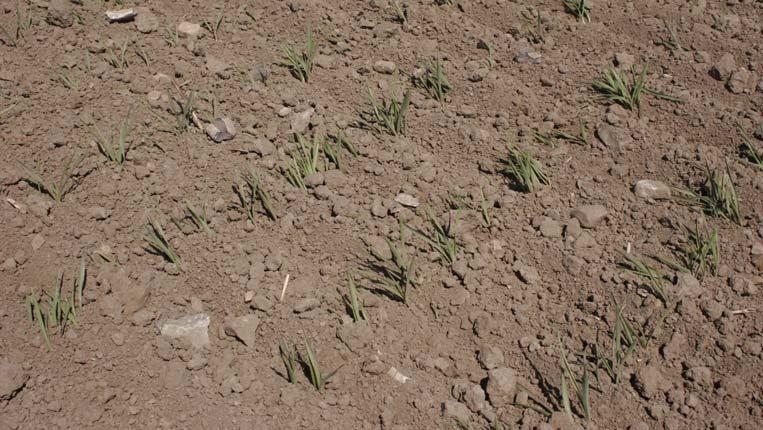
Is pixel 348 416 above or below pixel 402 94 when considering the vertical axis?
below

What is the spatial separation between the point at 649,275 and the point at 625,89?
817 mm

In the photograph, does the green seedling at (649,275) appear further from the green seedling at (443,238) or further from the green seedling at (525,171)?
the green seedling at (443,238)

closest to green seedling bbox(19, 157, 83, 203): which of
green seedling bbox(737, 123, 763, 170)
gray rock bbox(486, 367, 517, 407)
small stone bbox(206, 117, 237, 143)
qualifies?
small stone bbox(206, 117, 237, 143)

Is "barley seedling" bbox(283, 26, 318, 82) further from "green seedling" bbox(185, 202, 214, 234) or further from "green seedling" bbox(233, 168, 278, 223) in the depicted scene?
"green seedling" bbox(185, 202, 214, 234)

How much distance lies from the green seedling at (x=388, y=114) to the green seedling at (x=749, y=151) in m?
1.19

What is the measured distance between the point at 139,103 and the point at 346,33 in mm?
887

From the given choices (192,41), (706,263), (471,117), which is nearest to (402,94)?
(471,117)

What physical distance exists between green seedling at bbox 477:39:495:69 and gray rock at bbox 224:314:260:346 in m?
1.41

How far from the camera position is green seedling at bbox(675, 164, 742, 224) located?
2287mm

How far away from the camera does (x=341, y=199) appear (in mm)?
2385

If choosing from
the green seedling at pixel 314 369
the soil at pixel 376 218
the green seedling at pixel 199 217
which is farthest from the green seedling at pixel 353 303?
the green seedling at pixel 199 217

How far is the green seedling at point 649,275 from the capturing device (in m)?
2.10

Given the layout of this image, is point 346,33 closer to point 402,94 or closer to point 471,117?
point 402,94

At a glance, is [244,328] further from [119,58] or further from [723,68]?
[723,68]
